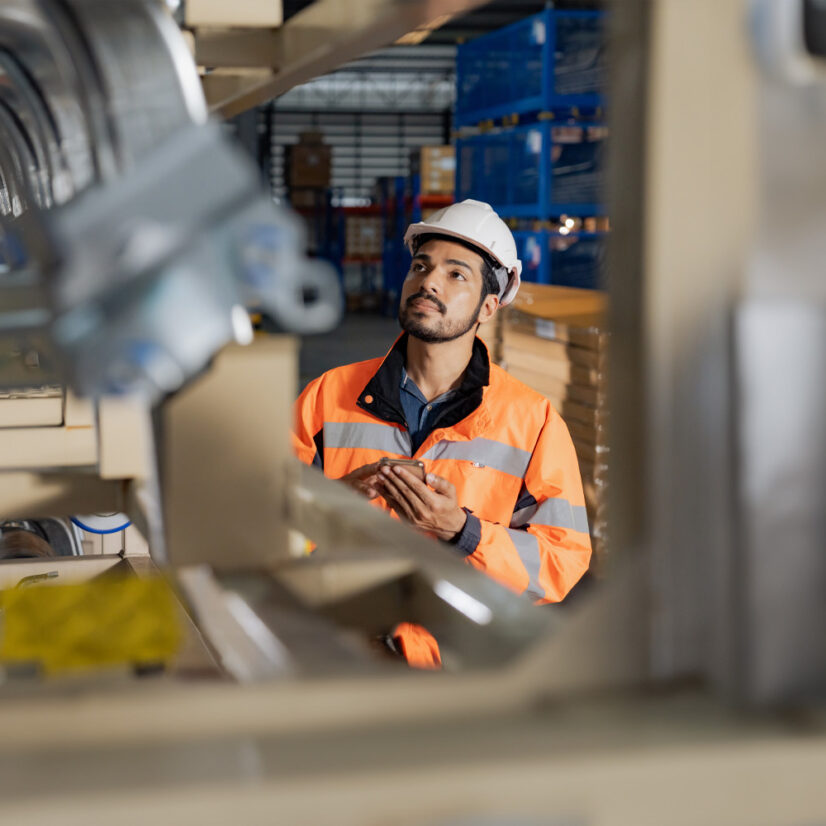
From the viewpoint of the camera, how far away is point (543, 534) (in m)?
2.71

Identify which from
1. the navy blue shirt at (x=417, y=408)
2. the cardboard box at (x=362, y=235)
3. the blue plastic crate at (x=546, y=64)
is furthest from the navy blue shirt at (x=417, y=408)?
the cardboard box at (x=362, y=235)

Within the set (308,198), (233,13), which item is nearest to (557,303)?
(233,13)

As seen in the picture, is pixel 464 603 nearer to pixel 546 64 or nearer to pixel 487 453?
pixel 487 453

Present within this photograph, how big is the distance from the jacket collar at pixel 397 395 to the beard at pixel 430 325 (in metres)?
0.11

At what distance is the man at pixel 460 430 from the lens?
2.61m

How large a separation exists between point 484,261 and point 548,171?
134 inches

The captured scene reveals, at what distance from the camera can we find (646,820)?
2.14 ft

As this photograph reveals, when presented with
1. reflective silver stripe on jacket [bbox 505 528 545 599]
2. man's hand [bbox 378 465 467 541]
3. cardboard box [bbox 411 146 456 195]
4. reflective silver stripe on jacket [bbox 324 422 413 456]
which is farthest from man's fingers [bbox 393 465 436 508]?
cardboard box [bbox 411 146 456 195]

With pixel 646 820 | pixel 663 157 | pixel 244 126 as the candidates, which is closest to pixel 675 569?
pixel 646 820

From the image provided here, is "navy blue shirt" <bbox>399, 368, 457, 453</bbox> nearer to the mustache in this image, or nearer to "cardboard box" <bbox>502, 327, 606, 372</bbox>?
the mustache

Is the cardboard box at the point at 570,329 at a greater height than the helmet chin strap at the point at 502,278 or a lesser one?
lesser

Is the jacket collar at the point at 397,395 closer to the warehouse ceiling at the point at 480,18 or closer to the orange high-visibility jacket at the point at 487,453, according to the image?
the orange high-visibility jacket at the point at 487,453

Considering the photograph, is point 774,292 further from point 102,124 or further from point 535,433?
point 535,433

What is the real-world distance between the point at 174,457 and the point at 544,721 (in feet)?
1.55
